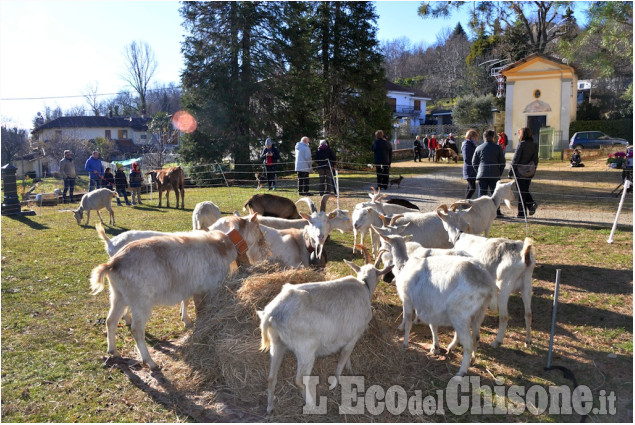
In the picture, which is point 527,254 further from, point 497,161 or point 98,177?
point 98,177

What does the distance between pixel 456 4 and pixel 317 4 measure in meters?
12.1

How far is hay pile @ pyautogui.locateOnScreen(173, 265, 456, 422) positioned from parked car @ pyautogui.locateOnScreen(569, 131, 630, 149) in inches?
1128

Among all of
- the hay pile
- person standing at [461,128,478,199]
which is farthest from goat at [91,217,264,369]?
person standing at [461,128,478,199]

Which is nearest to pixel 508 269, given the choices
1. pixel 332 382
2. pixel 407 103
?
pixel 332 382

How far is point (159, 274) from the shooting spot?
17.8 feet

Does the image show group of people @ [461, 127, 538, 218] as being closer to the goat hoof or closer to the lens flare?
the goat hoof

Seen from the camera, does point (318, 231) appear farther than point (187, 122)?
No

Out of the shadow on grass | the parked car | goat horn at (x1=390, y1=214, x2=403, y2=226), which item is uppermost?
the parked car

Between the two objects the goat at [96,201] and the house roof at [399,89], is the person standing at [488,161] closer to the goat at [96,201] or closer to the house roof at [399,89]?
the goat at [96,201]

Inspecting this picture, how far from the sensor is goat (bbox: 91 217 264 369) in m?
5.25

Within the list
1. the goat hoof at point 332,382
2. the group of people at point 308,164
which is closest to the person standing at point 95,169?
the group of people at point 308,164

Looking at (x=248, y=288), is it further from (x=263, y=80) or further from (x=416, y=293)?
(x=263, y=80)

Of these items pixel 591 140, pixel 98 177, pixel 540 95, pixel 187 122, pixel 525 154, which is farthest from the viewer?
pixel 540 95

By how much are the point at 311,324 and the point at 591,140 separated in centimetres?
3110
